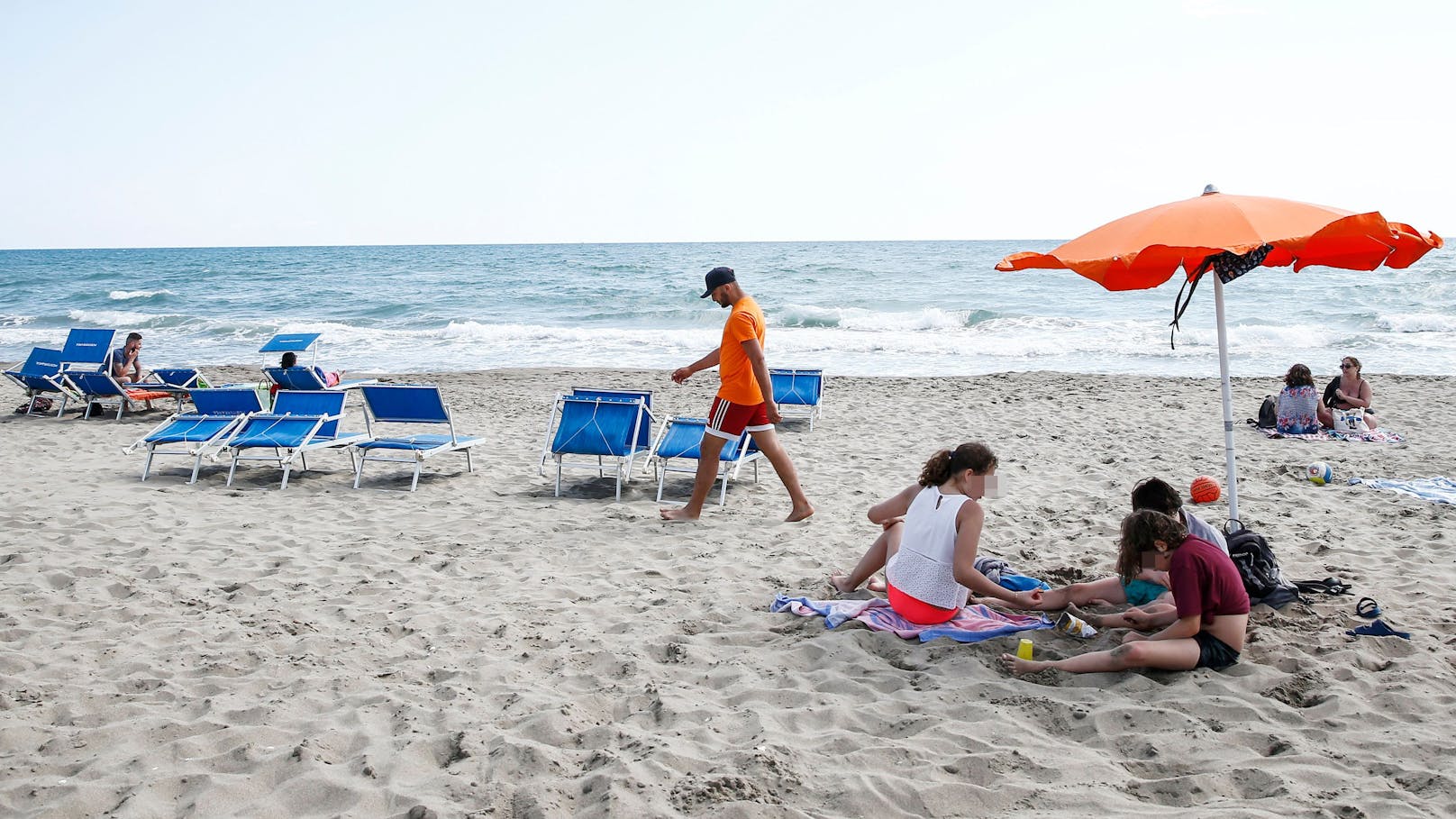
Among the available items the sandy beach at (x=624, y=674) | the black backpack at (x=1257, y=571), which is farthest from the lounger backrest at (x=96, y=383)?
the black backpack at (x=1257, y=571)

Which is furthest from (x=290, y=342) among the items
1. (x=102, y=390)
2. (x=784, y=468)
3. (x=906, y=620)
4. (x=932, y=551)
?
(x=932, y=551)

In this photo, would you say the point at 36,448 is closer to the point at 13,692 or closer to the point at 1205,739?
the point at 13,692

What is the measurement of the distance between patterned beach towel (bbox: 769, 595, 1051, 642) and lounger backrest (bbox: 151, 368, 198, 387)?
8649 mm

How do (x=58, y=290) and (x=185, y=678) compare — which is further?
(x=58, y=290)

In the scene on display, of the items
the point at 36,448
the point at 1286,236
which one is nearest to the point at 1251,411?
the point at 1286,236

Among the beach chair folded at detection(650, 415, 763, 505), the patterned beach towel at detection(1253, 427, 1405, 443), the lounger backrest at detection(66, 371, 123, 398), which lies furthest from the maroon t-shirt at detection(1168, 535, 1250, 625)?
the lounger backrest at detection(66, 371, 123, 398)

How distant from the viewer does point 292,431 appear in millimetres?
7480

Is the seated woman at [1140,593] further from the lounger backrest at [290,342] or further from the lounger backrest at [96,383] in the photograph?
the lounger backrest at [96,383]

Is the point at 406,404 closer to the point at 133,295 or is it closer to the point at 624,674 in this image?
the point at 624,674

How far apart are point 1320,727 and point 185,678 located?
4.08 meters

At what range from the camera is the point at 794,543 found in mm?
5738

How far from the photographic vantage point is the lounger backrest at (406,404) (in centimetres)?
753

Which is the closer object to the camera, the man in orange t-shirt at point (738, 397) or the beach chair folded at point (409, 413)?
the man in orange t-shirt at point (738, 397)

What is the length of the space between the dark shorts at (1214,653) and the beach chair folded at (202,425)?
6.74 m
